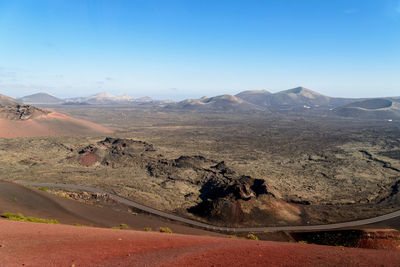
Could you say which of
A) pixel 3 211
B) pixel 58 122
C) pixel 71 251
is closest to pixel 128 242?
pixel 71 251

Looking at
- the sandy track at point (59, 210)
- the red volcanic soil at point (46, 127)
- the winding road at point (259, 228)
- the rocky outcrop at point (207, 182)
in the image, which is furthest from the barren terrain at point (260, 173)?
the red volcanic soil at point (46, 127)

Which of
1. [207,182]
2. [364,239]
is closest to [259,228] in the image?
[364,239]

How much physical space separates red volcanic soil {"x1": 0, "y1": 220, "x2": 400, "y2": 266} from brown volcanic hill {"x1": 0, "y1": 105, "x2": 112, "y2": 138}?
3710 inches

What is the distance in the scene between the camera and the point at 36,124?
326 feet

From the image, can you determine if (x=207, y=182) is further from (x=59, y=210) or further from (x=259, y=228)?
(x=59, y=210)

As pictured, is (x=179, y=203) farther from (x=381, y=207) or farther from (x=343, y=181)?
(x=343, y=181)

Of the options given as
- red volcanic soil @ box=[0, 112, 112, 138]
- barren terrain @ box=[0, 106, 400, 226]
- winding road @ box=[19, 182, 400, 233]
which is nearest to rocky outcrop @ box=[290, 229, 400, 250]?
winding road @ box=[19, 182, 400, 233]

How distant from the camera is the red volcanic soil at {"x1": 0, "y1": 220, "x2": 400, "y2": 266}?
10.3 metres

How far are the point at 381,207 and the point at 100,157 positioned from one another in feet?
199

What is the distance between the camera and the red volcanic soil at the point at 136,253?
33.9 ft

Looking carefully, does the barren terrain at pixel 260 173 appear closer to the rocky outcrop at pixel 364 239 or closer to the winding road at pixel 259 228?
the winding road at pixel 259 228

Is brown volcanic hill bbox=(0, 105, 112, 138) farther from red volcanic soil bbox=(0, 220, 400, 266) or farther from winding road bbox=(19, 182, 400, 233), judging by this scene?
red volcanic soil bbox=(0, 220, 400, 266)

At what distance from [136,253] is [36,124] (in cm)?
11017

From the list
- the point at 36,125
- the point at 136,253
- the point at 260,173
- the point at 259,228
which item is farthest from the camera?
the point at 36,125
